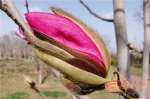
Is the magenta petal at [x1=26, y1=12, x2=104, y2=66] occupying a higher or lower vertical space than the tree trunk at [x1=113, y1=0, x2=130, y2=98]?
higher

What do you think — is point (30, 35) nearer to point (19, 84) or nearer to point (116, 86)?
point (116, 86)

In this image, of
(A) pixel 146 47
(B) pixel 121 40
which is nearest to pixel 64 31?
(B) pixel 121 40

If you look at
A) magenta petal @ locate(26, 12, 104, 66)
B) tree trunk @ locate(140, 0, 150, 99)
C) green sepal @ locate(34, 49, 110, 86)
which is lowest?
tree trunk @ locate(140, 0, 150, 99)

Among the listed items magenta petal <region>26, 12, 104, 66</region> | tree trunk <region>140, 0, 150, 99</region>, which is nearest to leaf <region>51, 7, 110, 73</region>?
magenta petal <region>26, 12, 104, 66</region>

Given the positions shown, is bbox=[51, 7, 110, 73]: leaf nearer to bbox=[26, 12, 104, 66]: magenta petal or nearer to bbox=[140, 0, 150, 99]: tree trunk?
bbox=[26, 12, 104, 66]: magenta petal

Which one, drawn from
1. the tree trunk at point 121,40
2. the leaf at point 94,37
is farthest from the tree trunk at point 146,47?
the leaf at point 94,37

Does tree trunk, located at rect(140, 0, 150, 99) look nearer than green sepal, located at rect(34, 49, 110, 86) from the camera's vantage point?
No
